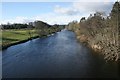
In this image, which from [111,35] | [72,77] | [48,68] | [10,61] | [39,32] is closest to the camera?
[72,77]

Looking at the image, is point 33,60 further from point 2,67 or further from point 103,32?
point 103,32

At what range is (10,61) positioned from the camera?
110 feet

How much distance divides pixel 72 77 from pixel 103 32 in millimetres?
19762

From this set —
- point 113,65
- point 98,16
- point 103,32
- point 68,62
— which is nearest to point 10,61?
point 68,62

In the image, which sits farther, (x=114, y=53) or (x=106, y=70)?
(x=114, y=53)

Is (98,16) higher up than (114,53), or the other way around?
(98,16)

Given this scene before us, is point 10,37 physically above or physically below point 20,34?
below

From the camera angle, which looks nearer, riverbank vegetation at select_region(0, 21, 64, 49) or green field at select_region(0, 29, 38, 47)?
green field at select_region(0, 29, 38, 47)

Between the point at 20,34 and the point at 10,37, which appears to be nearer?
the point at 10,37

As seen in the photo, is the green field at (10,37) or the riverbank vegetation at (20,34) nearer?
the green field at (10,37)

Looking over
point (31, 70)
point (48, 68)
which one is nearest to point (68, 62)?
point (48, 68)

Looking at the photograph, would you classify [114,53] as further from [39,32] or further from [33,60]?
[39,32]

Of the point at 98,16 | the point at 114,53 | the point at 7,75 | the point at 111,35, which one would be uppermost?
the point at 98,16

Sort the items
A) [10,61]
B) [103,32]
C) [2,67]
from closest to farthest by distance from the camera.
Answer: [2,67] → [10,61] → [103,32]
